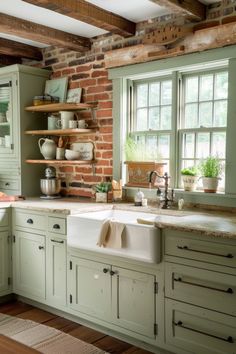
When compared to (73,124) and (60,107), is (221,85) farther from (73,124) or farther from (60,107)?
(60,107)

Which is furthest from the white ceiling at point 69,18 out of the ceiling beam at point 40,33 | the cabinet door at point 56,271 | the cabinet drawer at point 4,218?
the cabinet door at point 56,271

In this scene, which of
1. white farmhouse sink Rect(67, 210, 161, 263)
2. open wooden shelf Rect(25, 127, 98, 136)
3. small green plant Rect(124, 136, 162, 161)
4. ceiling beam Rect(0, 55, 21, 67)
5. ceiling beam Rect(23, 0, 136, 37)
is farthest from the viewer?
ceiling beam Rect(0, 55, 21, 67)

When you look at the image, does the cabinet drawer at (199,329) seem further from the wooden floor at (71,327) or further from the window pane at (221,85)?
the window pane at (221,85)

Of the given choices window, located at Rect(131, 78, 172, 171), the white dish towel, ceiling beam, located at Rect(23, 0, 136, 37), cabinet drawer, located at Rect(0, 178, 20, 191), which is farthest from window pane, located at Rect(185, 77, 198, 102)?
cabinet drawer, located at Rect(0, 178, 20, 191)

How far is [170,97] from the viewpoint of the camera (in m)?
3.57

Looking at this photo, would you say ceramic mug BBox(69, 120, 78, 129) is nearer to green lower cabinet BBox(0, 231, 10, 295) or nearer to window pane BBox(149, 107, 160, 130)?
window pane BBox(149, 107, 160, 130)

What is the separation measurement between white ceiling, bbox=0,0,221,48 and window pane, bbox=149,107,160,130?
32.4 inches

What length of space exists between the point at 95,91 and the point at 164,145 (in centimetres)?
94

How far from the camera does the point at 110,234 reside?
9.36 feet

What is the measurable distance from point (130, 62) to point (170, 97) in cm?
49

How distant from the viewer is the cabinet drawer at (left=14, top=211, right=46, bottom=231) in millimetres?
3465

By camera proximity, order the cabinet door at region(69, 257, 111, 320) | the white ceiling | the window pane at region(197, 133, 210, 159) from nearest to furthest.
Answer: the cabinet door at region(69, 257, 111, 320) → the white ceiling → the window pane at region(197, 133, 210, 159)

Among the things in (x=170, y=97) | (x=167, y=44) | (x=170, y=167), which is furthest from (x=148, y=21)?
(x=170, y=167)

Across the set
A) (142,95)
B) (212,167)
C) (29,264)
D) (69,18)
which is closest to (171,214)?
(212,167)
